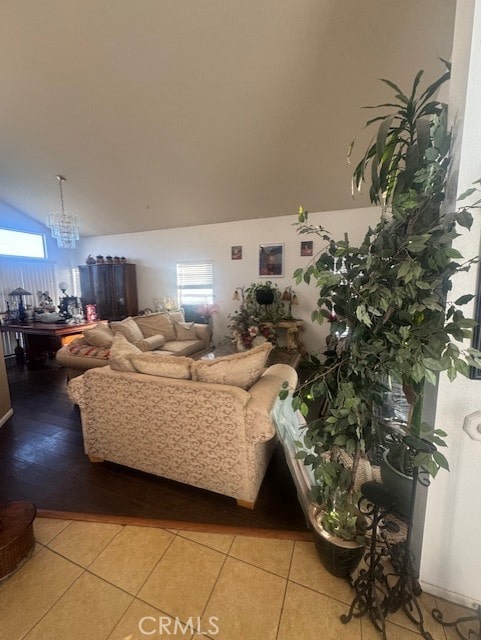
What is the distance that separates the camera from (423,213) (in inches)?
36.2

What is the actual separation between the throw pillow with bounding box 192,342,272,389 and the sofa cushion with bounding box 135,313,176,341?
102 inches

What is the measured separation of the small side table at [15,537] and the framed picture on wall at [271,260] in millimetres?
4245

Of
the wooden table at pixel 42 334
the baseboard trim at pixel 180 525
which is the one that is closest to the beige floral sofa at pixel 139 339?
the wooden table at pixel 42 334

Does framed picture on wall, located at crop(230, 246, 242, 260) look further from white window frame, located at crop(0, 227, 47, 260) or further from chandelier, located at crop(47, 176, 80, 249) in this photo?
white window frame, located at crop(0, 227, 47, 260)

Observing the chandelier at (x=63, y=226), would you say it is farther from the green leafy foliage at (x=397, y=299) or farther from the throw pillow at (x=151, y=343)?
the green leafy foliage at (x=397, y=299)

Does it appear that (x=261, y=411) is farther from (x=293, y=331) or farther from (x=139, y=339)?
(x=293, y=331)

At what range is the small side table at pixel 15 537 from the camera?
4.12 feet

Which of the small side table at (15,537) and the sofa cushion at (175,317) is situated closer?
the small side table at (15,537)

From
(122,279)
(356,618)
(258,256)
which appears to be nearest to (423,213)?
(356,618)

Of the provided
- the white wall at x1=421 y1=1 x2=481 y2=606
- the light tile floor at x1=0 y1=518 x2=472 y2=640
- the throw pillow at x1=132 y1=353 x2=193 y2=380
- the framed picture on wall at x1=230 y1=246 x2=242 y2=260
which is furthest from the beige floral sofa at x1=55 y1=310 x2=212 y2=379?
the white wall at x1=421 y1=1 x2=481 y2=606

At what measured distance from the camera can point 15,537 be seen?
1.28 meters

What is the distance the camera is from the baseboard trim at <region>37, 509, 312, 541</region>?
4.86 ft

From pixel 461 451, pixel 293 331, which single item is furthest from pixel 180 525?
pixel 293 331

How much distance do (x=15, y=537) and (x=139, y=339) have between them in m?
2.58
